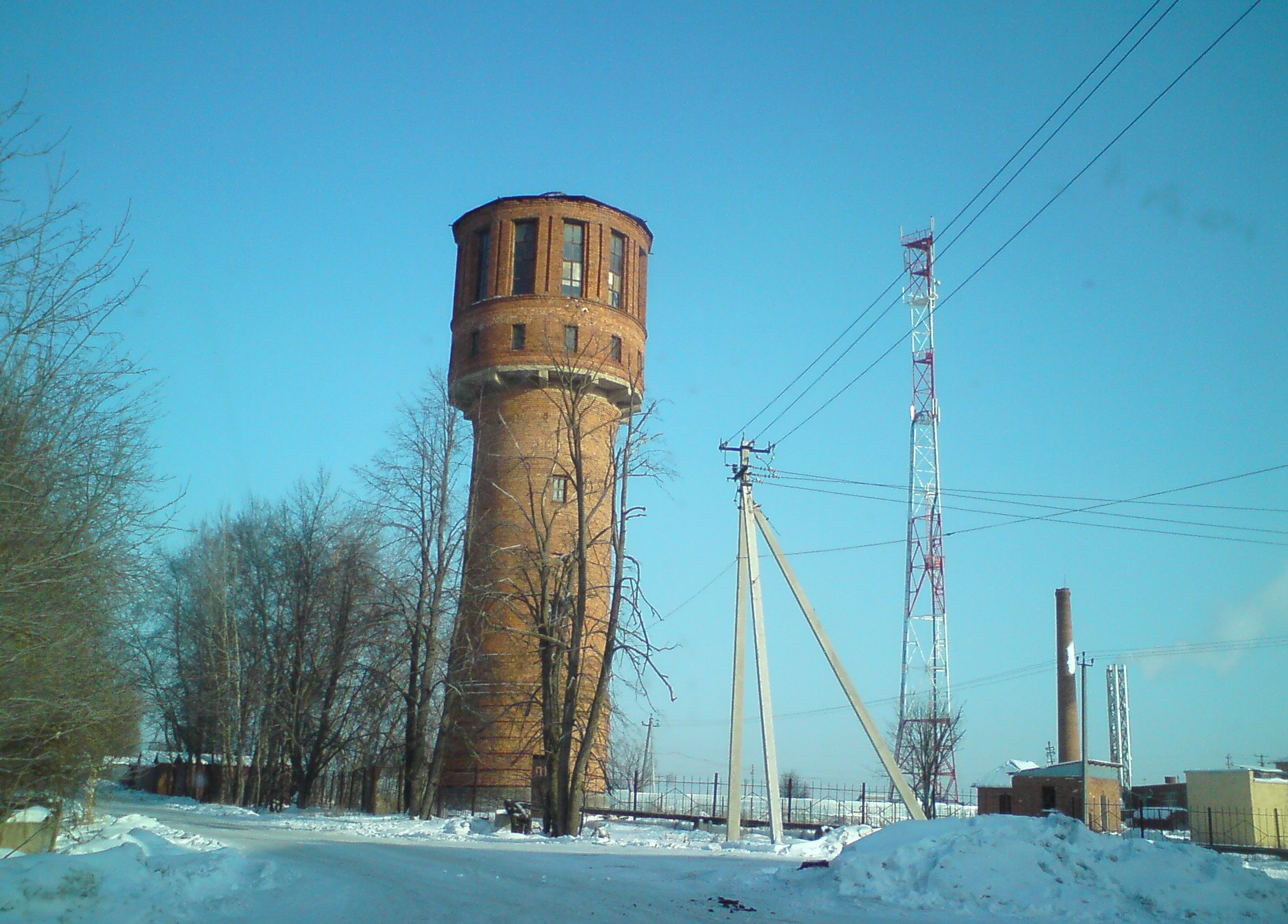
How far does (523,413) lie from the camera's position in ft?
114

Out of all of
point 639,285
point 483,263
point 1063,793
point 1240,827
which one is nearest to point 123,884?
point 483,263

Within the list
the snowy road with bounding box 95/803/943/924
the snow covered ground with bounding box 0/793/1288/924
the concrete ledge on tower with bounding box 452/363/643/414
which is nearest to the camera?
the snow covered ground with bounding box 0/793/1288/924

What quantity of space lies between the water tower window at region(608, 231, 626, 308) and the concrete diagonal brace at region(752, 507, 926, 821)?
47.4 ft

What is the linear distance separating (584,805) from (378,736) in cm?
909

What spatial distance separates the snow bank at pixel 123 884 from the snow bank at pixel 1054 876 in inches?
269

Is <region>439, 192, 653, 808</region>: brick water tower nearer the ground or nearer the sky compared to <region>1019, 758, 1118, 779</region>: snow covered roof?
nearer the sky

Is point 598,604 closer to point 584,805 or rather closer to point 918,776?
point 584,805

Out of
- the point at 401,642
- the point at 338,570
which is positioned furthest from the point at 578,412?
the point at 338,570

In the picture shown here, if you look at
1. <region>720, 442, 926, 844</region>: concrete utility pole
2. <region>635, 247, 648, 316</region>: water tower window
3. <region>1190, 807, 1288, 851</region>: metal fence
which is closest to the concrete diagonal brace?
<region>720, 442, 926, 844</region>: concrete utility pole

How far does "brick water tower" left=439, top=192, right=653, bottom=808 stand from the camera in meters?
32.2

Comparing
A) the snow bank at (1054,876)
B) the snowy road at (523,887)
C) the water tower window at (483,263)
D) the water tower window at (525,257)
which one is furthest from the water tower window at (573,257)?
the snow bank at (1054,876)

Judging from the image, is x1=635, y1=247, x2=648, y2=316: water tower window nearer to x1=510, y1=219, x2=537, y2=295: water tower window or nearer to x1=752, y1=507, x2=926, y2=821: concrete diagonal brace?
x1=510, y1=219, x2=537, y2=295: water tower window

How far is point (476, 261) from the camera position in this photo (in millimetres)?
37094

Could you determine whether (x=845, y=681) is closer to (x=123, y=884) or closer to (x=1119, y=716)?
(x=123, y=884)
